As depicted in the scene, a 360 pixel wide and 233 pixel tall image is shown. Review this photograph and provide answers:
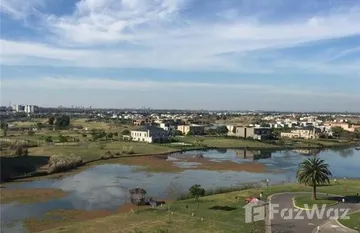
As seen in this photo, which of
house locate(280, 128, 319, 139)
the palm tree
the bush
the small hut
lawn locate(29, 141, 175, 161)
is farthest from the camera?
house locate(280, 128, 319, 139)

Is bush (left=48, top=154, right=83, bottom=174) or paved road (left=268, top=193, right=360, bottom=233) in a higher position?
paved road (left=268, top=193, right=360, bottom=233)

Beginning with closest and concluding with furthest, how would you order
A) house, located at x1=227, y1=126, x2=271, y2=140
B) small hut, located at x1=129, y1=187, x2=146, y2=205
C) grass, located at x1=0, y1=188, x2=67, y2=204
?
small hut, located at x1=129, y1=187, x2=146, y2=205 < grass, located at x1=0, y1=188, x2=67, y2=204 < house, located at x1=227, y1=126, x2=271, y2=140

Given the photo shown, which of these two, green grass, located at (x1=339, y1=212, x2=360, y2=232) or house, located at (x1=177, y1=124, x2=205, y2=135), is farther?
house, located at (x1=177, y1=124, x2=205, y2=135)

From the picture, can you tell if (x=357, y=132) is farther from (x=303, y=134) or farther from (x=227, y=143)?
(x=227, y=143)

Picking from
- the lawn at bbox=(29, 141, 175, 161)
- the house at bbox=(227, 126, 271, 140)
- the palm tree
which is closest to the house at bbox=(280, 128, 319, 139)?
the house at bbox=(227, 126, 271, 140)

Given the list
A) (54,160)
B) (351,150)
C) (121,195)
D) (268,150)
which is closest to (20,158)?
(54,160)

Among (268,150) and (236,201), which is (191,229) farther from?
(268,150)

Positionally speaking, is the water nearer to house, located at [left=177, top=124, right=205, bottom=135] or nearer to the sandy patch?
the sandy patch
